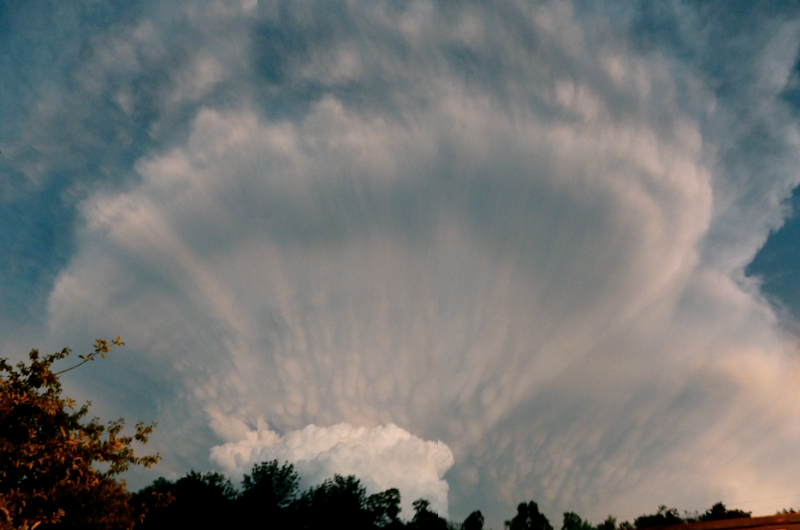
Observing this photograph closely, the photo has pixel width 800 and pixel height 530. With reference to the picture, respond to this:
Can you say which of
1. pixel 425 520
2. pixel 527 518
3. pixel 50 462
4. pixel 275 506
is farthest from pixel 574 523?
pixel 50 462

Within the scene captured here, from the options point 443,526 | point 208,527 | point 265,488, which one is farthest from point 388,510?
point 208,527

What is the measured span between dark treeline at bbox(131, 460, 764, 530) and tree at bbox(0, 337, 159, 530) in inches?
1243

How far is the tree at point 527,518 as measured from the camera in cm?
8325

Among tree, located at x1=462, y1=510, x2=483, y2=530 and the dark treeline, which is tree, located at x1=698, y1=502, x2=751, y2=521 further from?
tree, located at x1=462, y1=510, x2=483, y2=530

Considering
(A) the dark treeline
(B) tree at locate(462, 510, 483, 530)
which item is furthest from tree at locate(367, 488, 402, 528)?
(B) tree at locate(462, 510, 483, 530)

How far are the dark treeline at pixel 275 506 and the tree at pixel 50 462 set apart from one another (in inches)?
1243

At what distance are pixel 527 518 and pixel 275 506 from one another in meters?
56.8

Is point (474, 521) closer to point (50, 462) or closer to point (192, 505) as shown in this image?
point (192, 505)

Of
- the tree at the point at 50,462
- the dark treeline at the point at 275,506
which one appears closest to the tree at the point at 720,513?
the dark treeline at the point at 275,506

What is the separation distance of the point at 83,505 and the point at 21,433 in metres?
2.78

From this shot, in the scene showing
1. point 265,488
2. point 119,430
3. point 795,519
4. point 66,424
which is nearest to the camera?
point 66,424

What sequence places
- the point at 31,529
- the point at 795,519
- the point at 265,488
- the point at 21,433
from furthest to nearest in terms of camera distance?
the point at 265,488
the point at 795,519
the point at 21,433
the point at 31,529

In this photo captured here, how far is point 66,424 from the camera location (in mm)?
13031

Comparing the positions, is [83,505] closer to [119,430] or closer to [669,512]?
[119,430]
